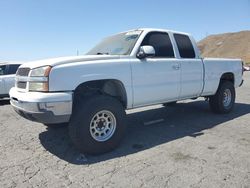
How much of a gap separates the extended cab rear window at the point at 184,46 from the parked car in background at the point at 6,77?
26.0 feet

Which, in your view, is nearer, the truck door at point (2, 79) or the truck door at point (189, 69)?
the truck door at point (189, 69)

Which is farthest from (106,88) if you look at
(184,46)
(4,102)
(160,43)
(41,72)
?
(4,102)

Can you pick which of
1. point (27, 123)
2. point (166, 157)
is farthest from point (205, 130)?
point (27, 123)

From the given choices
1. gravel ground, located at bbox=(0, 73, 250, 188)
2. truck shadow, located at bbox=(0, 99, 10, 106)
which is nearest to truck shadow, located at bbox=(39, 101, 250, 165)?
gravel ground, located at bbox=(0, 73, 250, 188)

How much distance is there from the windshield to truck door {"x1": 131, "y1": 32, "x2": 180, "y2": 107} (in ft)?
0.81

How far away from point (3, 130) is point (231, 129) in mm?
4955

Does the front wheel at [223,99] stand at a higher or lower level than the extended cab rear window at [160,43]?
lower

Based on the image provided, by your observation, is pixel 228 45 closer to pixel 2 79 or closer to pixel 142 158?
pixel 2 79

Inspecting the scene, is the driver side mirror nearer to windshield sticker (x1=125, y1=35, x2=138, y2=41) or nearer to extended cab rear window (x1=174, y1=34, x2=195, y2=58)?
windshield sticker (x1=125, y1=35, x2=138, y2=41)

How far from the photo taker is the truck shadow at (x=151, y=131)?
181 inches

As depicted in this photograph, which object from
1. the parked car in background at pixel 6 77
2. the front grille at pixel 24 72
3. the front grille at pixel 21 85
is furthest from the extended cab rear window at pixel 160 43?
the parked car in background at pixel 6 77

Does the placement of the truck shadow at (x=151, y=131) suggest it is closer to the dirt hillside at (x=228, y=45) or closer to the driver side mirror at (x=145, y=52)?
the driver side mirror at (x=145, y=52)

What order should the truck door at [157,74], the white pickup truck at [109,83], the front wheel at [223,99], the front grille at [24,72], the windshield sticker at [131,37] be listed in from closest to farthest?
the white pickup truck at [109,83] < the front grille at [24,72] < the truck door at [157,74] < the windshield sticker at [131,37] < the front wheel at [223,99]

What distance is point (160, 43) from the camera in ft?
19.3
